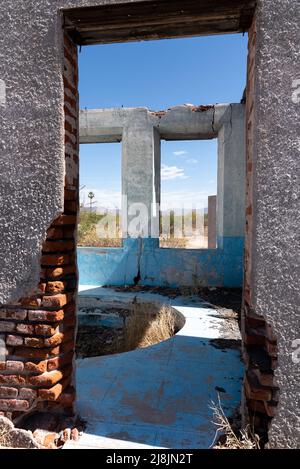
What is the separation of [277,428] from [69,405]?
1347mm

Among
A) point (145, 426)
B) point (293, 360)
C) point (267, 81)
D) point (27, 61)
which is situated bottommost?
point (145, 426)

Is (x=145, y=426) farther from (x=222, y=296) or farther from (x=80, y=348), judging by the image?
(x=222, y=296)

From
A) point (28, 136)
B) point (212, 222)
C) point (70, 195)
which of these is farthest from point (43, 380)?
point (212, 222)

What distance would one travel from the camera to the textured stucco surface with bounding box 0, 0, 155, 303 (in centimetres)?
189

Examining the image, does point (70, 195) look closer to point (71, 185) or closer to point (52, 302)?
point (71, 185)

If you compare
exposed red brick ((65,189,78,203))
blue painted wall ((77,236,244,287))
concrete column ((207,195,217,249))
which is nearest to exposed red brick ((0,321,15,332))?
exposed red brick ((65,189,78,203))

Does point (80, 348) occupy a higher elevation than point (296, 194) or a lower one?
lower

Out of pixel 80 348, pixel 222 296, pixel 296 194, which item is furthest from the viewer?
pixel 222 296

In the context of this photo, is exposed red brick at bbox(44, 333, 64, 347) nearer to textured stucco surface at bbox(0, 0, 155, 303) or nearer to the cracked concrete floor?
textured stucco surface at bbox(0, 0, 155, 303)

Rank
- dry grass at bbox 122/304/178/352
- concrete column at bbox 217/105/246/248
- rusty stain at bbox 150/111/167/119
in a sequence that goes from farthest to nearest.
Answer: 1. rusty stain at bbox 150/111/167/119
2. concrete column at bbox 217/105/246/248
3. dry grass at bbox 122/304/178/352

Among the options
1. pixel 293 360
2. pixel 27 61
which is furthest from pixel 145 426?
pixel 27 61

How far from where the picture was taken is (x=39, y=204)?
6.29ft

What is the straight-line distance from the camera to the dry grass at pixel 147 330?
421 cm
